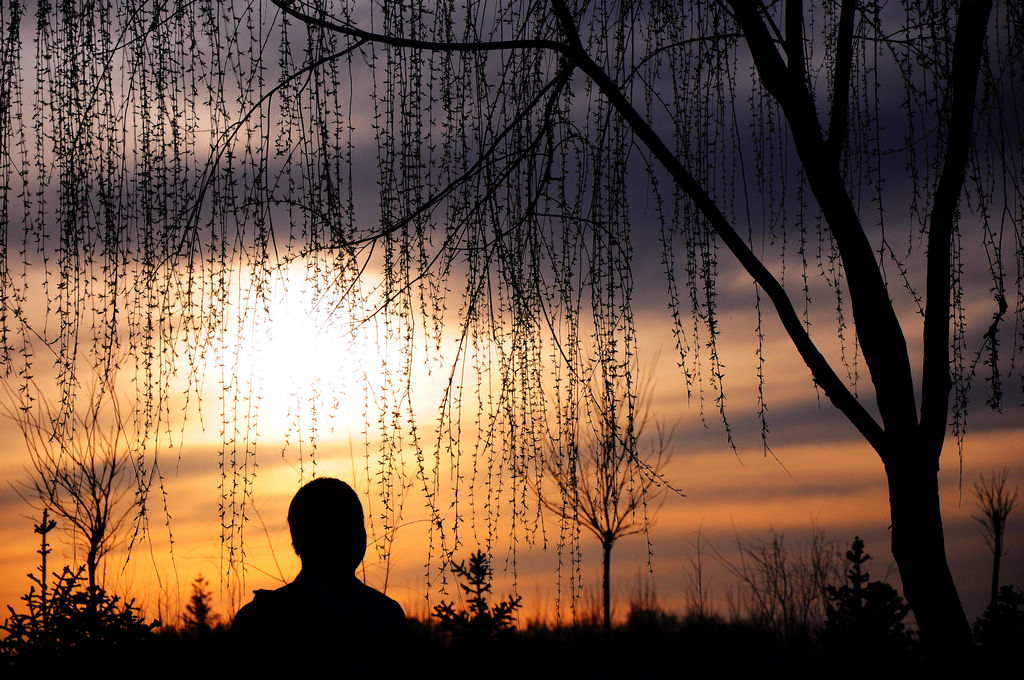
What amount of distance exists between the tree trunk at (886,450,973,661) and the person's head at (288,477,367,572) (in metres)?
2.33

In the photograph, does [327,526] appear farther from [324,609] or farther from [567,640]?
[567,640]

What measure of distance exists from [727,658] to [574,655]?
153 centimetres

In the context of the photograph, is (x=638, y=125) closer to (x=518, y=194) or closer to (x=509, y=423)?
(x=518, y=194)

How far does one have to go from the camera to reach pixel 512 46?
3.87 meters

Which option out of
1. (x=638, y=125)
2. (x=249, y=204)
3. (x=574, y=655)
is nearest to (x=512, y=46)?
(x=638, y=125)

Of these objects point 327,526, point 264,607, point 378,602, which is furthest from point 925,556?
point 264,607

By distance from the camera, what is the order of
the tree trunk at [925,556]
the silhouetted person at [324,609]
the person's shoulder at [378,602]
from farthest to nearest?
the tree trunk at [925,556], the person's shoulder at [378,602], the silhouetted person at [324,609]

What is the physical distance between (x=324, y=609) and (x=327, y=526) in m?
0.20

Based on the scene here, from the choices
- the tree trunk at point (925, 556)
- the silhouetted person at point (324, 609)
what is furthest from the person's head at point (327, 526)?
the tree trunk at point (925, 556)

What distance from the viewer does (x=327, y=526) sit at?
7.72 ft

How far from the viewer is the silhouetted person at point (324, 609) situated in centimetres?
227

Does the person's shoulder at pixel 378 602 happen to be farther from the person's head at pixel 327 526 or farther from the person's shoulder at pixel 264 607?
the person's shoulder at pixel 264 607

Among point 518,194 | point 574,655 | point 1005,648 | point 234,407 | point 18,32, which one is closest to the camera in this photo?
point 234,407

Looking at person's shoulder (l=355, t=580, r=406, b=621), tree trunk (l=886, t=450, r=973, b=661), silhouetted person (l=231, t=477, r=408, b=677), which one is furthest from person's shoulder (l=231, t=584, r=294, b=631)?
tree trunk (l=886, t=450, r=973, b=661)
